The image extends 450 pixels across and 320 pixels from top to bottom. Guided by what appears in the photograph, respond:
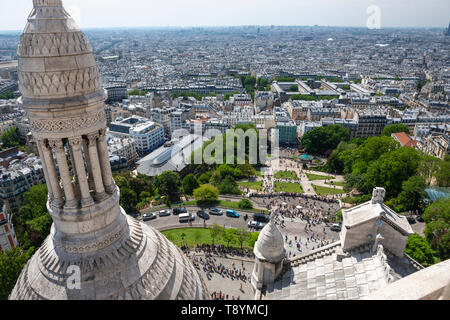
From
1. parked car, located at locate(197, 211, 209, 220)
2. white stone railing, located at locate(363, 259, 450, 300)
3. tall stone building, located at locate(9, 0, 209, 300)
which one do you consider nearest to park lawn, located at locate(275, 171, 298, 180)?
parked car, located at locate(197, 211, 209, 220)

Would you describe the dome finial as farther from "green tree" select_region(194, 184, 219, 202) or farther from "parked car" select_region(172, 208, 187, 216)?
"green tree" select_region(194, 184, 219, 202)

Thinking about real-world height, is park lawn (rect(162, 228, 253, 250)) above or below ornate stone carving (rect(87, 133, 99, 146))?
below

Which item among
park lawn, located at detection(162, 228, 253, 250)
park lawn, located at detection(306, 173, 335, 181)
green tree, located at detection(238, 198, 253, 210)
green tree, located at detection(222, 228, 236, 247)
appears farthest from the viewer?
park lawn, located at detection(306, 173, 335, 181)

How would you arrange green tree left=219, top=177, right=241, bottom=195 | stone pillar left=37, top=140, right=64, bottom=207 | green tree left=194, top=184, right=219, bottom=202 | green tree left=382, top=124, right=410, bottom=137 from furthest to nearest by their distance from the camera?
green tree left=382, top=124, right=410, bottom=137
green tree left=219, top=177, right=241, bottom=195
green tree left=194, top=184, right=219, bottom=202
stone pillar left=37, top=140, right=64, bottom=207

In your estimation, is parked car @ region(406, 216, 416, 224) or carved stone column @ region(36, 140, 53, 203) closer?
carved stone column @ region(36, 140, 53, 203)

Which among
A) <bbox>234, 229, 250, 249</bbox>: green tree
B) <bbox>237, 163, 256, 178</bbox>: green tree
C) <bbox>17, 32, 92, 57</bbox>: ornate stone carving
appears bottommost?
<bbox>237, 163, 256, 178</bbox>: green tree

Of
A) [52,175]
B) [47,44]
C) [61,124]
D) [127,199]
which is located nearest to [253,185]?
[127,199]

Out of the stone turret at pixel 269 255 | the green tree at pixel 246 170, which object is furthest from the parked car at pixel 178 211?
the stone turret at pixel 269 255
